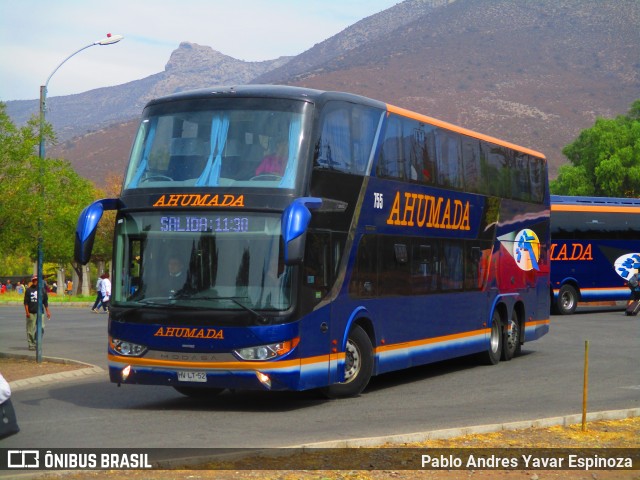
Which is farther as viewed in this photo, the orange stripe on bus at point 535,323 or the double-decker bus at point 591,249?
the double-decker bus at point 591,249

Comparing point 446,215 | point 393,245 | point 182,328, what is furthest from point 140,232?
point 446,215

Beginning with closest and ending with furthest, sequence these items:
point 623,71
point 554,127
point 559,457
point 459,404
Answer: point 559,457 < point 459,404 < point 554,127 < point 623,71

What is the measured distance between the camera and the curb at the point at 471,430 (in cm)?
1084

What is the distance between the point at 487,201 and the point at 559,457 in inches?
423

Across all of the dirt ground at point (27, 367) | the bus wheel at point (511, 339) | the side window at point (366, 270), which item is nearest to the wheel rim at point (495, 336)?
the bus wheel at point (511, 339)

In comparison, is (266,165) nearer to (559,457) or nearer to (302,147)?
(302,147)

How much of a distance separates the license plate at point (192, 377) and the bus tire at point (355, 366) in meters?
→ 2.28

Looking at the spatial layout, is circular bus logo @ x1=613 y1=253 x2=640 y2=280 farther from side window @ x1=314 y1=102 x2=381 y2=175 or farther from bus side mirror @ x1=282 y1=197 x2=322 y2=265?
bus side mirror @ x1=282 y1=197 x2=322 y2=265

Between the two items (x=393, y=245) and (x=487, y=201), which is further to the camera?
(x=487, y=201)

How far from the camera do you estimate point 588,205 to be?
132 ft

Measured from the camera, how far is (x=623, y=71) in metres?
196

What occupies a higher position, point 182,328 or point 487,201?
point 487,201

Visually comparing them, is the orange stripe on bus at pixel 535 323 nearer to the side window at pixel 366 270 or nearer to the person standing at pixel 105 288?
the side window at pixel 366 270

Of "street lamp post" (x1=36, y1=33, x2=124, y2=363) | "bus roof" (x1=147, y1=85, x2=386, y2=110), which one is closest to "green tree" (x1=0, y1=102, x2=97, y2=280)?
"street lamp post" (x1=36, y1=33, x2=124, y2=363)
